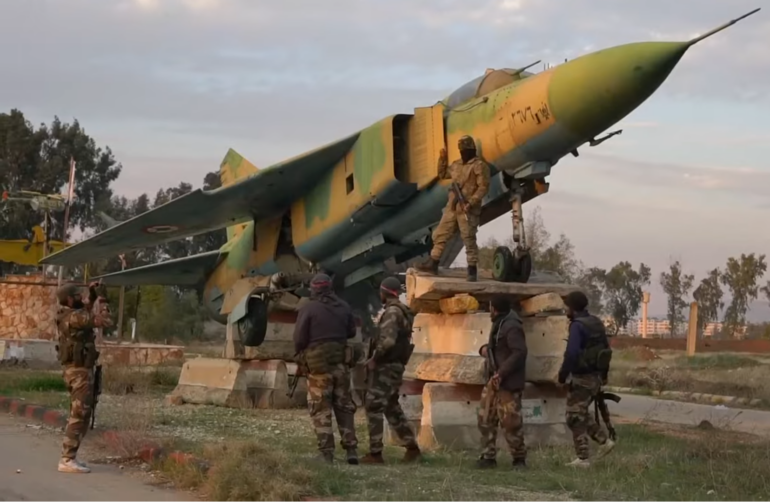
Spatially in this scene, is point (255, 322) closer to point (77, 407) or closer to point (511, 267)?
point (511, 267)

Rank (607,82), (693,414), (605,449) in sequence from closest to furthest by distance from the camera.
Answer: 1. (605,449)
2. (607,82)
3. (693,414)

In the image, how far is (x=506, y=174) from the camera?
9.71m

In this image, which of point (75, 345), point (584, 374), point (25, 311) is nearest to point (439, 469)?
point (584, 374)

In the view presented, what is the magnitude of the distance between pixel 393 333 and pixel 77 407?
9.00ft

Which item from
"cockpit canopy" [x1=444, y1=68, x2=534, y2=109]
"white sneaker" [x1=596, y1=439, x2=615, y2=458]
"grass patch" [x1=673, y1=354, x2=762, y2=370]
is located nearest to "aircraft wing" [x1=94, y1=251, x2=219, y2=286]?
"cockpit canopy" [x1=444, y1=68, x2=534, y2=109]

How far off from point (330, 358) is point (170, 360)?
→ 17.4 metres

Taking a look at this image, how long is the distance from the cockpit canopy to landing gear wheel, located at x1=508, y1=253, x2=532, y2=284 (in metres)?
2.02

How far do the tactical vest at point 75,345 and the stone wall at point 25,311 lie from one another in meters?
18.1

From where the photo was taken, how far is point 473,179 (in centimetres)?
912

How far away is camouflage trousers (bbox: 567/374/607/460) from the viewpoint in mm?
7797

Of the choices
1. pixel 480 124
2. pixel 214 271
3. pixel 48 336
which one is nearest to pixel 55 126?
pixel 48 336

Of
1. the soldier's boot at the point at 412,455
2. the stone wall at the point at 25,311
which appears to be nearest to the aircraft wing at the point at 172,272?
the soldier's boot at the point at 412,455

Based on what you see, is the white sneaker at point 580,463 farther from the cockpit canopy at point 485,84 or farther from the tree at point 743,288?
the tree at point 743,288

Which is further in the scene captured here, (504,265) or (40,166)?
(40,166)
